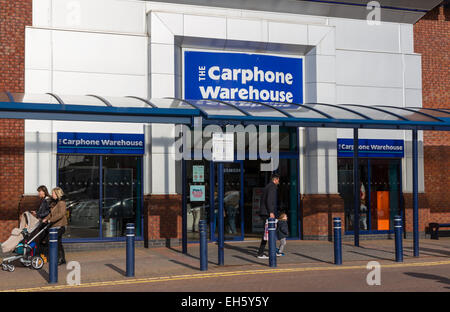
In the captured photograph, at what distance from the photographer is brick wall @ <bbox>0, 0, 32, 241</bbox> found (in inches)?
595

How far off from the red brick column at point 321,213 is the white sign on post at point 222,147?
581cm

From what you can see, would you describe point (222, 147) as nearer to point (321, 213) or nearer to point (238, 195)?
point (238, 195)

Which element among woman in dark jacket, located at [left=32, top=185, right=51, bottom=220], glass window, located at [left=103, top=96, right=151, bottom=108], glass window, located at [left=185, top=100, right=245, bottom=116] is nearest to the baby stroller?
woman in dark jacket, located at [left=32, top=185, right=51, bottom=220]

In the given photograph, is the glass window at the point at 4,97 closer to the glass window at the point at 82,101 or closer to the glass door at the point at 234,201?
the glass window at the point at 82,101

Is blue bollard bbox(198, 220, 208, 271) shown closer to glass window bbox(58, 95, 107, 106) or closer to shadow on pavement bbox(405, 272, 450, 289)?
glass window bbox(58, 95, 107, 106)

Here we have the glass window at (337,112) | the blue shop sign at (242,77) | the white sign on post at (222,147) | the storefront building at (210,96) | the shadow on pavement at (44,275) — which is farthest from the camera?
the blue shop sign at (242,77)

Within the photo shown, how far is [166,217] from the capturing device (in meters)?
16.2

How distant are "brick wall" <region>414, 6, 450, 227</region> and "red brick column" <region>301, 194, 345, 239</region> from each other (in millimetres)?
3449

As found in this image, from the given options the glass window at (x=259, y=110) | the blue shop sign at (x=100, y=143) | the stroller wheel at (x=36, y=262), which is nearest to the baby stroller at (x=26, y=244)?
the stroller wheel at (x=36, y=262)

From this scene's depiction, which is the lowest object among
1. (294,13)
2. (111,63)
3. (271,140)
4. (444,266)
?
(444,266)

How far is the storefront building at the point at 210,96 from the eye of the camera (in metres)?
15.7
